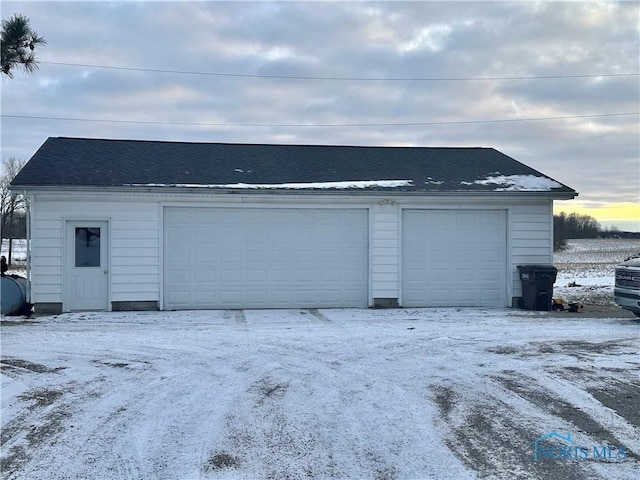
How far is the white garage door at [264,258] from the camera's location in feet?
42.5

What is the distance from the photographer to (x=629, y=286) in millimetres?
11375

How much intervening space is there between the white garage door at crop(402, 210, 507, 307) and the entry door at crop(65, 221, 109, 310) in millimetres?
6532

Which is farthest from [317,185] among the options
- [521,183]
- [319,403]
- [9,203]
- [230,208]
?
[9,203]

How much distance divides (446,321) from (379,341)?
8.69ft

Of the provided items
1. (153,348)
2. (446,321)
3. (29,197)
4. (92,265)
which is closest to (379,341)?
(446,321)

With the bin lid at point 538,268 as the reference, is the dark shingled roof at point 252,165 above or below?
above

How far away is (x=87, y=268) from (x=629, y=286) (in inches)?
428

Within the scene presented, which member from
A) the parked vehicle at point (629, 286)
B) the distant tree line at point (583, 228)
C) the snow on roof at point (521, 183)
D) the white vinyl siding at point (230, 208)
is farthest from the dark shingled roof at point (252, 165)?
the distant tree line at point (583, 228)

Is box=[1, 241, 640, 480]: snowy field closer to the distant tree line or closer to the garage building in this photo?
the garage building

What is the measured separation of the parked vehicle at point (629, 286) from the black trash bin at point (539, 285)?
5.09 feet

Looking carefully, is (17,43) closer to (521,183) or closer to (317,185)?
(317,185)

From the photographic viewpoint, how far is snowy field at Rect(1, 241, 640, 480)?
14.7 ft

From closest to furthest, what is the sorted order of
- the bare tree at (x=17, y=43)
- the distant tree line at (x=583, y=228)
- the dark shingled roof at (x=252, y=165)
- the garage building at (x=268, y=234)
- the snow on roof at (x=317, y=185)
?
the bare tree at (x=17, y=43)
the garage building at (x=268, y=234)
the snow on roof at (x=317, y=185)
the dark shingled roof at (x=252, y=165)
the distant tree line at (x=583, y=228)

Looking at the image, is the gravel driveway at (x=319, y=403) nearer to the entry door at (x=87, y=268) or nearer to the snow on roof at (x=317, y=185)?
the entry door at (x=87, y=268)
